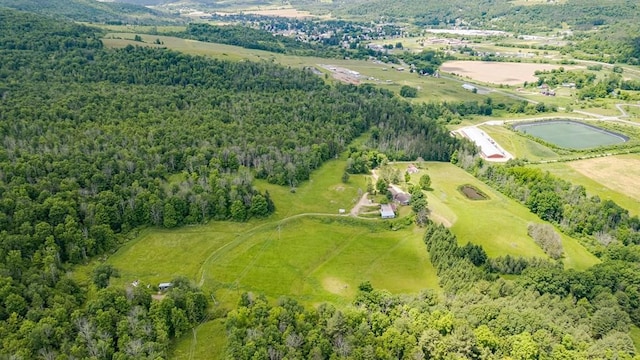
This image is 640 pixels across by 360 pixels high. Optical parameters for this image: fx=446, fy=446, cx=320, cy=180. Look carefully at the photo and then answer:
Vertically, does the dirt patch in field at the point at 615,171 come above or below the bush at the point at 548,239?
above

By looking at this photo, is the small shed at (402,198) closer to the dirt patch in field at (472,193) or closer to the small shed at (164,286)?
the dirt patch in field at (472,193)

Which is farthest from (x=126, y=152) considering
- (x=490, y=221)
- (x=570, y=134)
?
(x=570, y=134)

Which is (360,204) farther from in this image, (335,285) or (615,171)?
(615,171)

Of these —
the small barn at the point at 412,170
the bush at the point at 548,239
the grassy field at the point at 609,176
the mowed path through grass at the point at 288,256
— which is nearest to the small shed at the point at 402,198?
the mowed path through grass at the point at 288,256

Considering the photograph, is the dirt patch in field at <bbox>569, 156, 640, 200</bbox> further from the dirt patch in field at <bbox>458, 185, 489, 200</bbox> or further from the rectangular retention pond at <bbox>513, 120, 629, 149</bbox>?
the dirt patch in field at <bbox>458, 185, 489, 200</bbox>

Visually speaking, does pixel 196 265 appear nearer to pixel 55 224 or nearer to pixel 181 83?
pixel 55 224

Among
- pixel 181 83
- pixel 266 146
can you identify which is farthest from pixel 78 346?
pixel 181 83
